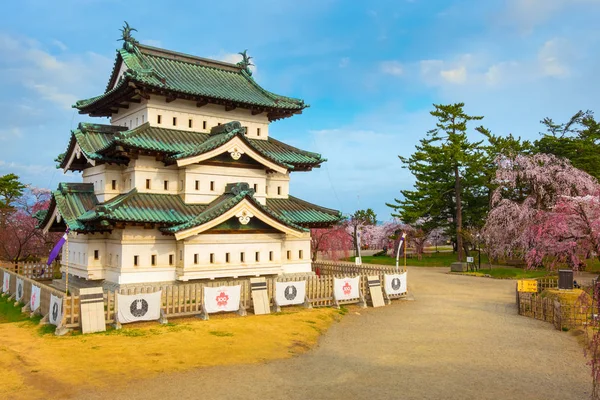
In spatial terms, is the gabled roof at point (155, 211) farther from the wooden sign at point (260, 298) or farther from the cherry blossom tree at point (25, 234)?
the cherry blossom tree at point (25, 234)

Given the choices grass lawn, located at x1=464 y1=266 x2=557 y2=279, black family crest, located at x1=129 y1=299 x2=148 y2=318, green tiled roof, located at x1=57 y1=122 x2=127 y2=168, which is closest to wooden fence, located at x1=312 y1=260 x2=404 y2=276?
black family crest, located at x1=129 y1=299 x2=148 y2=318

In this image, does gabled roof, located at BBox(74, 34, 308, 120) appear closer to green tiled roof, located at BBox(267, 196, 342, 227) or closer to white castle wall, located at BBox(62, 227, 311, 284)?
green tiled roof, located at BBox(267, 196, 342, 227)

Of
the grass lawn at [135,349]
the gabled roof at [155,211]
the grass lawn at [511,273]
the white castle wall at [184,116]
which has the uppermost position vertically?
the white castle wall at [184,116]

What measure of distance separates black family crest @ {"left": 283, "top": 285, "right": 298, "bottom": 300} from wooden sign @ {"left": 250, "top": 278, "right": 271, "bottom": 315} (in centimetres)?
105

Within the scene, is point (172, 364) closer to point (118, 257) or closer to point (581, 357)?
point (118, 257)

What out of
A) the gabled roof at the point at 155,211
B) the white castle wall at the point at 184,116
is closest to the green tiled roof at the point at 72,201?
the gabled roof at the point at 155,211

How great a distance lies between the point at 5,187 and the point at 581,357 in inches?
2233

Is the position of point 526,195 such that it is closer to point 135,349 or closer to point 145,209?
point 145,209

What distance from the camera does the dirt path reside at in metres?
11.1

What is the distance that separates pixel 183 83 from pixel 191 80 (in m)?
1.10

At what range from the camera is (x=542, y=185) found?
43312 mm

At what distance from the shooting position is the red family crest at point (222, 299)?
766 inches

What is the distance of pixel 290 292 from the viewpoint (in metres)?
21.5

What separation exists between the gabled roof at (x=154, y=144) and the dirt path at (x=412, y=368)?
406 inches
